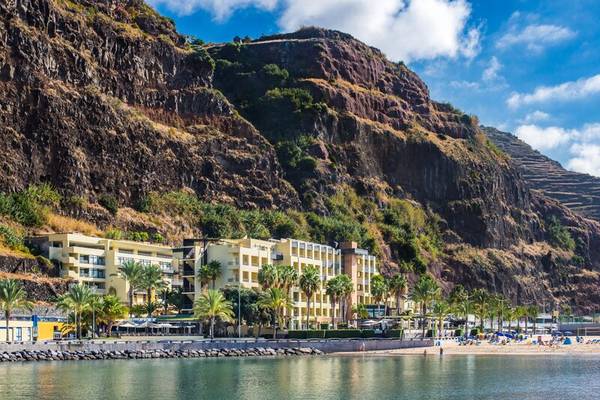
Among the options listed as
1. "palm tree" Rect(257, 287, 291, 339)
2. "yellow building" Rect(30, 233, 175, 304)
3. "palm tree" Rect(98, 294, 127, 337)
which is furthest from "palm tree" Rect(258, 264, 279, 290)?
"palm tree" Rect(98, 294, 127, 337)

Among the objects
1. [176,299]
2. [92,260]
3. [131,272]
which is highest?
[92,260]

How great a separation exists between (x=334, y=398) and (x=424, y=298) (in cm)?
7853

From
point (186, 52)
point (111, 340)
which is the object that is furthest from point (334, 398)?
point (186, 52)

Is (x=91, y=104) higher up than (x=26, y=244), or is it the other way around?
(x=91, y=104)

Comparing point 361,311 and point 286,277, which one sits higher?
point 286,277

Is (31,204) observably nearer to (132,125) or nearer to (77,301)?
(132,125)

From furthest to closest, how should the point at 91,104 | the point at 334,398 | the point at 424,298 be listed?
the point at 91,104
the point at 424,298
the point at 334,398

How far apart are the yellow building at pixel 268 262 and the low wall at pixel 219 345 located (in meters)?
21.4

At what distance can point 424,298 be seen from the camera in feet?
463

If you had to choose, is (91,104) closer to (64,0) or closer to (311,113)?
(64,0)

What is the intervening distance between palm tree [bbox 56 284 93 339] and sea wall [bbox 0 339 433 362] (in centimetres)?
452

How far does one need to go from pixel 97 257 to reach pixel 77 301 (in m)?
32.0

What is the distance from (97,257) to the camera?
433 ft

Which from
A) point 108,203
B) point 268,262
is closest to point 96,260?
point 108,203
